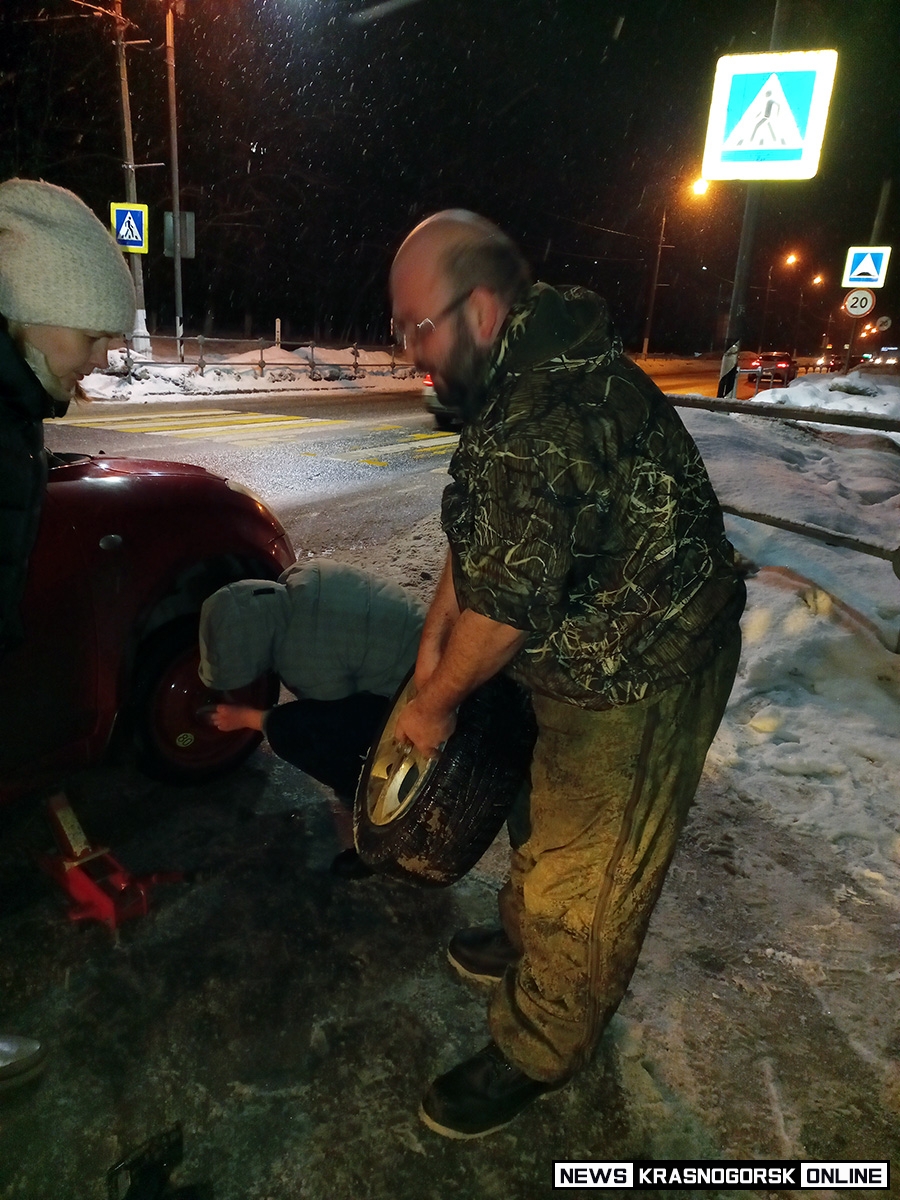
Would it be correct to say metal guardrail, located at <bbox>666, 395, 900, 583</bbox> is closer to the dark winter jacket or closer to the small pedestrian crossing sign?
the dark winter jacket

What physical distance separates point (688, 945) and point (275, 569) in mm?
1947

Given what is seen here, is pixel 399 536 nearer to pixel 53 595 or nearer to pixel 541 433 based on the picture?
pixel 53 595

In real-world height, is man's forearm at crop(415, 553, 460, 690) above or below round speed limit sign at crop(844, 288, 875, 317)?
below

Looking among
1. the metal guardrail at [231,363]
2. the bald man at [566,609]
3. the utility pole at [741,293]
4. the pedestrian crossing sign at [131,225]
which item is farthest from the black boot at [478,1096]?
the pedestrian crossing sign at [131,225]

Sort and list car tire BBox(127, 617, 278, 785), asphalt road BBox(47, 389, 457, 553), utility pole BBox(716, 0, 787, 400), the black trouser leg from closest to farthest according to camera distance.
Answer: the black trouser leg < car tire BBox(127, 617, 278, 785) < asphalt road BBox(47, 389, 457, 553) < utility pole BBox(716, 0, 787, 400)

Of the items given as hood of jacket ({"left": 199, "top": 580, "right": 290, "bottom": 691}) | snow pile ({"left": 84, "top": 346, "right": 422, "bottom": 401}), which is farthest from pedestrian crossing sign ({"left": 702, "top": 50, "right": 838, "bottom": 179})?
hood of jacket ({"left": 199, "top": 580, "right": 290, "bottom": 691})

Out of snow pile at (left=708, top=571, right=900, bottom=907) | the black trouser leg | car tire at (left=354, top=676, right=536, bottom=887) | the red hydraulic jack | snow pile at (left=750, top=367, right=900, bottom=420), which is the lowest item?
the red hydraulic jack

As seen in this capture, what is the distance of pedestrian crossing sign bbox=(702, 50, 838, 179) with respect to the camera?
404 inches

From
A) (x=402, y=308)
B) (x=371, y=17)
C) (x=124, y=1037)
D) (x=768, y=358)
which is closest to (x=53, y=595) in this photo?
(x=124, y=1037)

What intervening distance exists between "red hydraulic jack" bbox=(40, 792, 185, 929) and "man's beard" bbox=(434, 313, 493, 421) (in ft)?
5.89

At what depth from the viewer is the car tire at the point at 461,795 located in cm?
189

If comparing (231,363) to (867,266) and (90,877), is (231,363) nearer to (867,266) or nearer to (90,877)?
(867,266)

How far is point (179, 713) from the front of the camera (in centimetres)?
297

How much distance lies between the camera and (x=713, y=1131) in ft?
6.45
